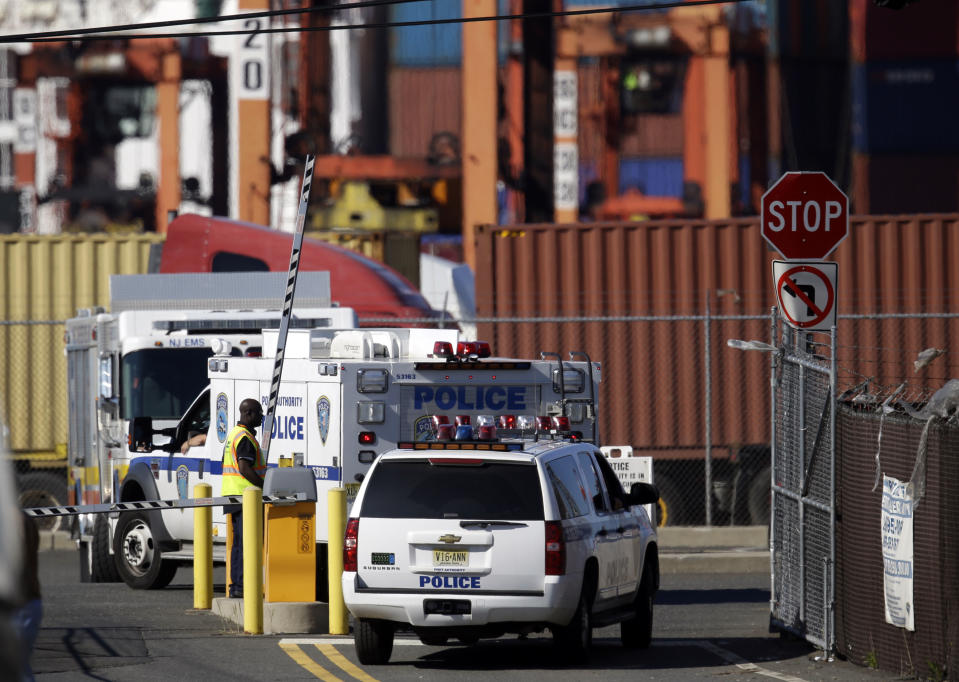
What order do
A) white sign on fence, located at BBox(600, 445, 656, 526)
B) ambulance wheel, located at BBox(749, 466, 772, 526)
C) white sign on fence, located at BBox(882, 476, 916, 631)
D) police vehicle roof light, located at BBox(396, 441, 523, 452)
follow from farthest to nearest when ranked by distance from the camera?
ambulance wheel, located at BBox(749, 466, 772, 526) < white sign on fence, located at BBox(600, 445, 656, 526) < police vehicle roof light, located at BBox(396, 441, 523, 452) < white sign on fence, located at BBox(882, 476, 916, 631)

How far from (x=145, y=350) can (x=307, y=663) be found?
617cm

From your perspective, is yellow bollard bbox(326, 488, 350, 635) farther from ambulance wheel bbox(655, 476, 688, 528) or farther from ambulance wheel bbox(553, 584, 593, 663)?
ambulance wheel bbox(655, 476, 688, 528)

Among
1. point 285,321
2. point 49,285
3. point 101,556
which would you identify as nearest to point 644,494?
point 285,321

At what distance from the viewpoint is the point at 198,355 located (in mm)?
17266

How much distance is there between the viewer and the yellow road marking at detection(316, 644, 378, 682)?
1110 centimetres

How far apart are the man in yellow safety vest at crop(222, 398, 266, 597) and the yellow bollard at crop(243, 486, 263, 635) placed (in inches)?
35.9

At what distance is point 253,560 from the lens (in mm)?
13047

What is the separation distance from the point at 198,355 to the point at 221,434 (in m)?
1.65

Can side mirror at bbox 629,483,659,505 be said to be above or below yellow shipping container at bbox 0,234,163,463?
below

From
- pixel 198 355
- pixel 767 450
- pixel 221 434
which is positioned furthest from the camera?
pixel 767 450

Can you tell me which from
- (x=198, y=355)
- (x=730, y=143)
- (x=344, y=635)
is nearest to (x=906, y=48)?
(x=730, y=143)

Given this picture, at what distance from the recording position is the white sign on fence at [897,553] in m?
10.7

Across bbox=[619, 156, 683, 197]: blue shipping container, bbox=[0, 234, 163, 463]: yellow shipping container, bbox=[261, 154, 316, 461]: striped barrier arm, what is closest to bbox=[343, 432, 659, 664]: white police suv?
bbox=[261, 154, 316, 461]: striped barrier arm

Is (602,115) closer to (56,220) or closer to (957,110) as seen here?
(957,110)
